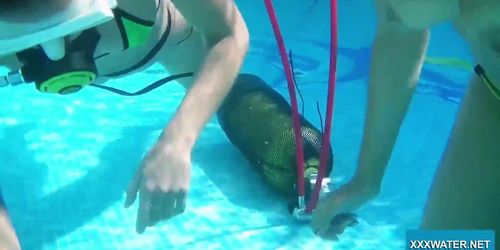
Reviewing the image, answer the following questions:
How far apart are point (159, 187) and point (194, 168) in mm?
1386

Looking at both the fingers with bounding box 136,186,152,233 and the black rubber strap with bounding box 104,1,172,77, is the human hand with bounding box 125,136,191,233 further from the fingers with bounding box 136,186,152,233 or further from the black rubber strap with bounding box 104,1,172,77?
the black rubber strap with bounding box 104,1,172,77

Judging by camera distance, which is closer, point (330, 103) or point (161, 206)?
point (161, 206)

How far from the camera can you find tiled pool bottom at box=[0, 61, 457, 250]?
7.66ft

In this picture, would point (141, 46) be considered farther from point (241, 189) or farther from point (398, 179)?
point (398, 179)

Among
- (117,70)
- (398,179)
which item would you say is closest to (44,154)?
(117,70)

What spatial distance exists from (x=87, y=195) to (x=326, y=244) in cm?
99

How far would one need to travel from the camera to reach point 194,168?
2.77m

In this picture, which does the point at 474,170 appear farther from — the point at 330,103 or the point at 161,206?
the point at 161,206

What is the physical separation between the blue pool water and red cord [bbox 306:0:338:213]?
22 cm

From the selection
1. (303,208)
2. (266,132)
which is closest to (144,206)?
(303,208)

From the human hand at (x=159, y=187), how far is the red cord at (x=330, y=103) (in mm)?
652

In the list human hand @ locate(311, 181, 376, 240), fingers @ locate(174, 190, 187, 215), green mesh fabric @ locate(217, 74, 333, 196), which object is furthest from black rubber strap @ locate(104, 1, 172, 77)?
fingers @ locate(174, 190, 187, 215)

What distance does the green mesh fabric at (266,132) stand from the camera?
2451 mm

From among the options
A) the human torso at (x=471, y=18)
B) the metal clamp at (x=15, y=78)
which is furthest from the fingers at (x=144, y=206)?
the human torso at (x=471, y=18)
